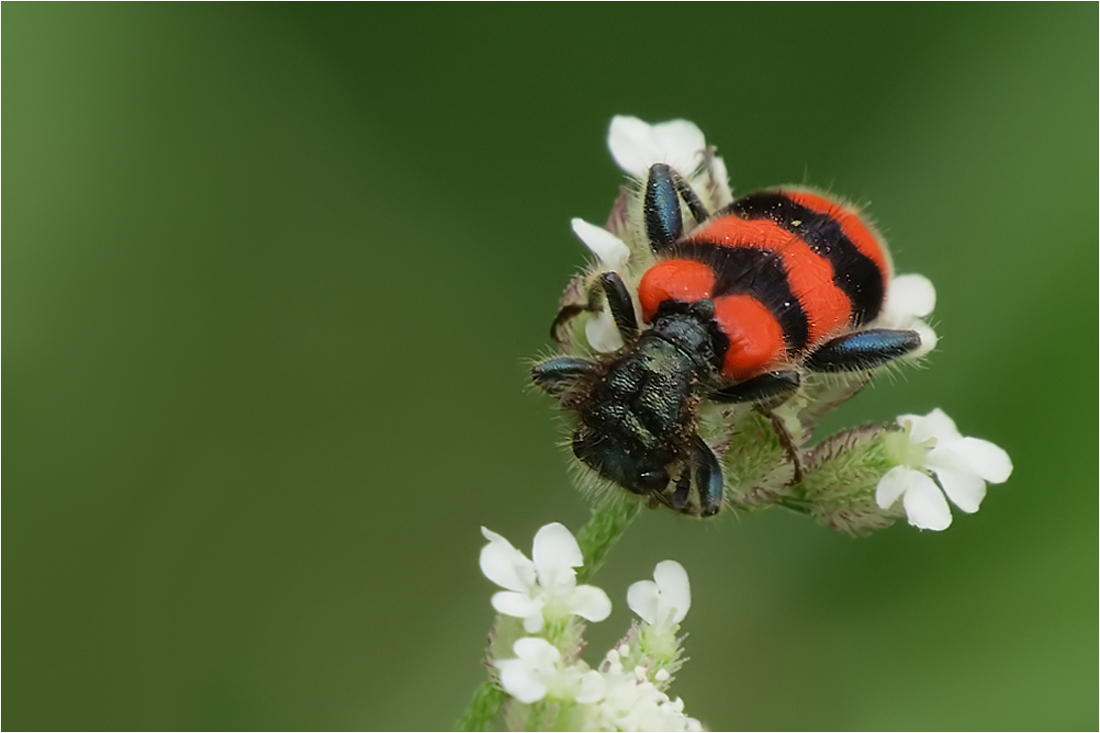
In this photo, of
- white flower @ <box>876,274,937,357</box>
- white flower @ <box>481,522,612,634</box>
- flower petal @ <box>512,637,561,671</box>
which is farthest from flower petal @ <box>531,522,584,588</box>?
white flower @ <box>876,274,937,357</box>

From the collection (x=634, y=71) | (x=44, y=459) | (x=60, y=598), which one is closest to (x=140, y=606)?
(x=60, y=598)

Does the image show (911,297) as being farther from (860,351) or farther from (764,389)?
(764,389)

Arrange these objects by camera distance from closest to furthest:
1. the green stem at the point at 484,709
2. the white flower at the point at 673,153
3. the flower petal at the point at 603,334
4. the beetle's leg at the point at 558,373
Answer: the green stem at the point at 484,709 < the beetle's leg at the point at 558,373 < the flower petal at the point at 603,334 < the white flower at the point at 673,153

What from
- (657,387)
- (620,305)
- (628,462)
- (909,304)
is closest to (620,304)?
(620,305)

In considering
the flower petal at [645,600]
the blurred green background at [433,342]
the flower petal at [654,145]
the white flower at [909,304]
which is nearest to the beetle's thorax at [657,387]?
the flower petal at [645,600]

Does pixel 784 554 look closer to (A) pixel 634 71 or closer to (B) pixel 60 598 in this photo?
(A) pixel 634 71

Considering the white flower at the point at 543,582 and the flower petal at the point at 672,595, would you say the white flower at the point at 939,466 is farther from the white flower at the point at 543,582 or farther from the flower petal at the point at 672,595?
the white flower at the point at 543,582
